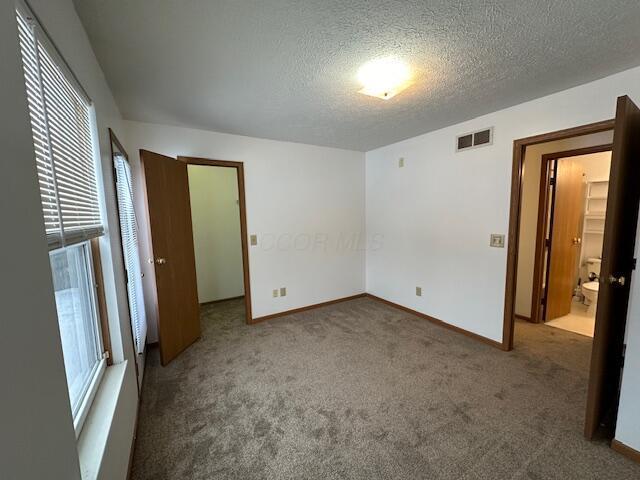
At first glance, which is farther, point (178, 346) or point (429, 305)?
point (429, 305)

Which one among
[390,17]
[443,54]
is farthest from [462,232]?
[390,17]

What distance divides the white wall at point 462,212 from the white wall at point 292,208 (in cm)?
44

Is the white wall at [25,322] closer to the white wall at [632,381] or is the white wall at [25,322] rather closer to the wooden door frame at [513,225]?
the white wall at [632,381]

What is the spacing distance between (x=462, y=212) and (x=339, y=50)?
2119mm

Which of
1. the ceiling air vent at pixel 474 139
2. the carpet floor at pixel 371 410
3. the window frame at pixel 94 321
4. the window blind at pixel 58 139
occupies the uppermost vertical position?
the ceiling air vent at pixel 474 139

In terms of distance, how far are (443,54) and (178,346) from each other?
325cm

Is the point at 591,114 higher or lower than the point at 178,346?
higher

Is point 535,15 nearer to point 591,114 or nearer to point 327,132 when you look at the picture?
point 591,114

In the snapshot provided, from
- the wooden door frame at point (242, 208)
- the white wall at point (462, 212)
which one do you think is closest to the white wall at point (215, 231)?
the wooden door frame at point (242, 208)

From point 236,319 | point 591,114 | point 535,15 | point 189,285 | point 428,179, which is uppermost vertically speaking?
point 535,15

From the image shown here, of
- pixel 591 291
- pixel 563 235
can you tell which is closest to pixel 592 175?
pixel 563 235

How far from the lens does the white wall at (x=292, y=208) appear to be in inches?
113

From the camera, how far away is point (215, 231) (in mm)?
4113

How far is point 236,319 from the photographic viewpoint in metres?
3.48
